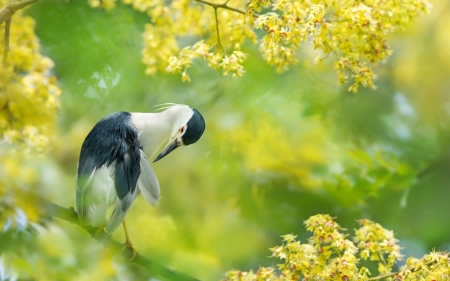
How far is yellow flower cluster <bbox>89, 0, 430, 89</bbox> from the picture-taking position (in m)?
0.95

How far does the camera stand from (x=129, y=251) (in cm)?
98

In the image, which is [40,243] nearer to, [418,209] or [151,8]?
[151,8]

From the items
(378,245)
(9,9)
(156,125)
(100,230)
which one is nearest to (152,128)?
(156,125)

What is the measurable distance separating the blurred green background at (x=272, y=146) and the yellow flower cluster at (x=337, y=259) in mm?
241

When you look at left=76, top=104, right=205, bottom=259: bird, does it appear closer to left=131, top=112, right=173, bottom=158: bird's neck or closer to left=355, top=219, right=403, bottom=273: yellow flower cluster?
left=131, top=112, right=173, bottom=158: bird's neck

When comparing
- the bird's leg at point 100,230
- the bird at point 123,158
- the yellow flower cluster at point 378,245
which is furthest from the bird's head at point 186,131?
the yellow flower cluster at point 378,245

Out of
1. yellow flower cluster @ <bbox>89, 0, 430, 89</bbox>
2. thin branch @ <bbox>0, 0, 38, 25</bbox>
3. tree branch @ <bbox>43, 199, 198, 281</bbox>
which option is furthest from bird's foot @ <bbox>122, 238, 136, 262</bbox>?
thin branch @ <bbox>0, 0, 38, 25</bbox>

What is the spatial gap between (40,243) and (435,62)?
1.35 metres

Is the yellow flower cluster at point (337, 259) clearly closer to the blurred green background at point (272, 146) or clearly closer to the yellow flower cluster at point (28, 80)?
the blurred green background at point (272, 146)

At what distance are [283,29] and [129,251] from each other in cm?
48

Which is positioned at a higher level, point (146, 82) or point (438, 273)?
point (146, 82)

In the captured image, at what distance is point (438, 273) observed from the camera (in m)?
0.82

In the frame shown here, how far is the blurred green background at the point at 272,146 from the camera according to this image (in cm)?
115

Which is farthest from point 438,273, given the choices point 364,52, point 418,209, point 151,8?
point 151,8
